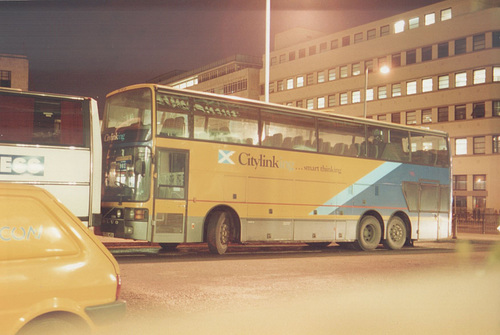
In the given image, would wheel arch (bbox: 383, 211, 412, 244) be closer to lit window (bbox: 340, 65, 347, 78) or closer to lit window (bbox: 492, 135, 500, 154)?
lit window (bbox: 492, 135, 500, 154)

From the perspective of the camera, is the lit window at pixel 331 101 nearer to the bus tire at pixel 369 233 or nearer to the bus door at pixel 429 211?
the bus door at pixel 429 211

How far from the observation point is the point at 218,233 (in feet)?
48.5

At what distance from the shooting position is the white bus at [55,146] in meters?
12.0

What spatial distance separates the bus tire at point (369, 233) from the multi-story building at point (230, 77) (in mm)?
56644

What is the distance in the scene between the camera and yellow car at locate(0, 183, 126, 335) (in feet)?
13.5

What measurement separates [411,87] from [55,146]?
159 ft

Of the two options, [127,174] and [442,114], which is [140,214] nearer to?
[127,174]

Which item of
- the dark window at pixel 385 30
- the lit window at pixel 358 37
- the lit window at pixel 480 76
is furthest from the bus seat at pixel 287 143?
the lit window at pixel 358 37

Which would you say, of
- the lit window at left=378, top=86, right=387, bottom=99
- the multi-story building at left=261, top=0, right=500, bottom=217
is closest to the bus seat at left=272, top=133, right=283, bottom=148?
the multi-story building at left=261, top=0, right=500, bottom=217

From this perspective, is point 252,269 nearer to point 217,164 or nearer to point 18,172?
point 217,164

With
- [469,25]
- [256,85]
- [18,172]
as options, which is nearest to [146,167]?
[18,172]

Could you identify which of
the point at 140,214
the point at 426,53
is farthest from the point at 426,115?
the point at 140,214

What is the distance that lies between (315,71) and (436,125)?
636 inches

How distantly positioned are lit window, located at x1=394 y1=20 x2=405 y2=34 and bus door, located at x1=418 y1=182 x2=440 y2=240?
1585 inches
